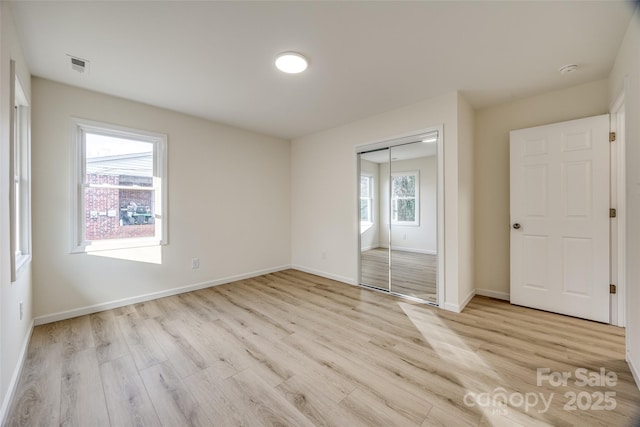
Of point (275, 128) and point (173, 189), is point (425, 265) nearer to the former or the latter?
point (275, 128)

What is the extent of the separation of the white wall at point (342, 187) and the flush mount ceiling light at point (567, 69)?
0.90 m

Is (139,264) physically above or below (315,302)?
above

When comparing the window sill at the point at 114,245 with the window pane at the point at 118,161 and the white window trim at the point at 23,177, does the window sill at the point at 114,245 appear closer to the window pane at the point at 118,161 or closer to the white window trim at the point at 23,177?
the white window trim at the point at 23,177

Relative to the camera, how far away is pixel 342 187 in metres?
4.13

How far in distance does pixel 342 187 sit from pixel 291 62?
2.15 m

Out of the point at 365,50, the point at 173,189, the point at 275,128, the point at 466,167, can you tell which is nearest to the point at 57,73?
the point at 173,189

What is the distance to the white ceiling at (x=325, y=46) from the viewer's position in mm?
1729

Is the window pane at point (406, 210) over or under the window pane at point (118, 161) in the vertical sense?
under

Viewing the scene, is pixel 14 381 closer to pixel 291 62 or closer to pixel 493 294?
pixel 291 62

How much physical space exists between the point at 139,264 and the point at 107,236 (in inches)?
19.0

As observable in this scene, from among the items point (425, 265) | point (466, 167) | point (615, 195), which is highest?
point (466, 167)

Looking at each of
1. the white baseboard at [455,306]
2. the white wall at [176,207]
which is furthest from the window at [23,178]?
the white baseboard at [455,306]

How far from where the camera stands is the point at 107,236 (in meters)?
3.06

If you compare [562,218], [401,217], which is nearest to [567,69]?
[562,218]
